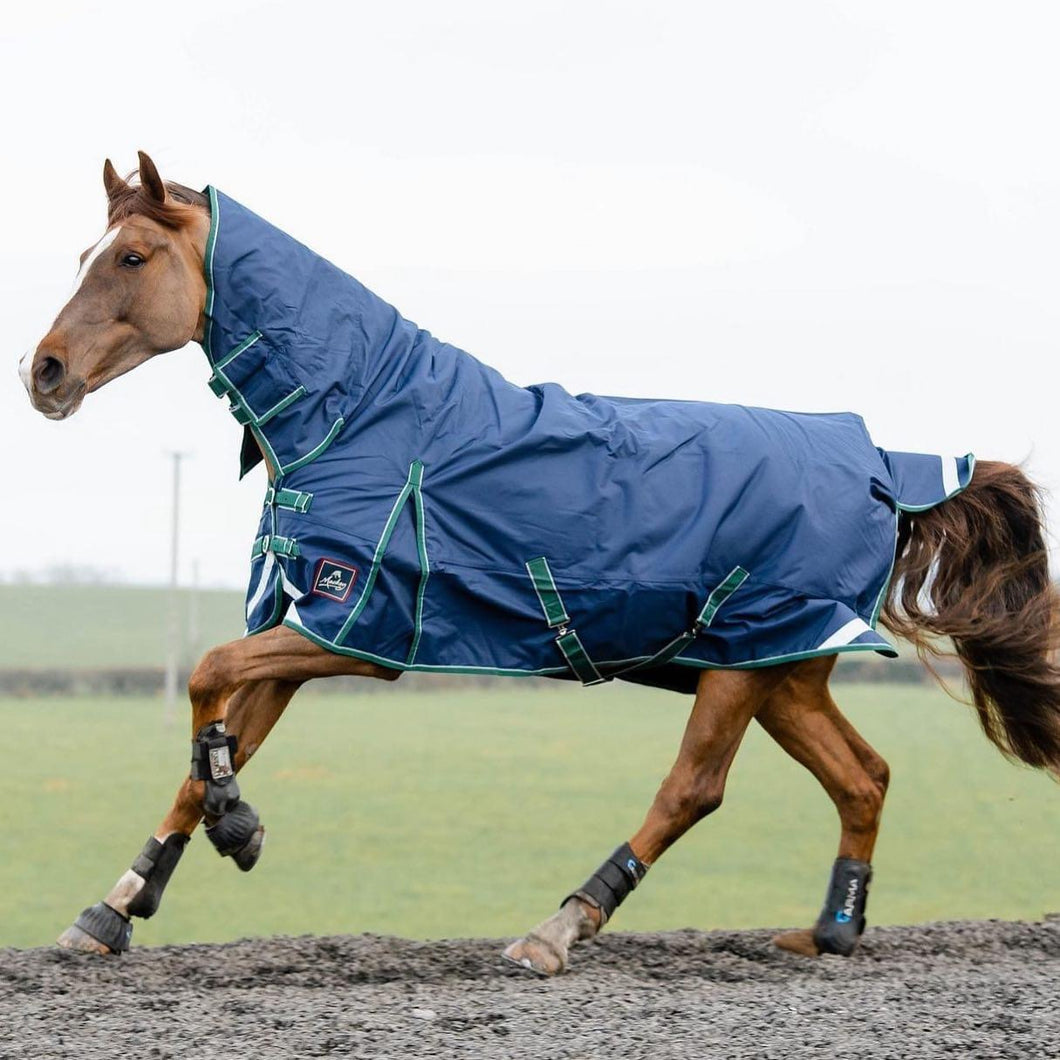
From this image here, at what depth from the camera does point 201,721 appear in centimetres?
456

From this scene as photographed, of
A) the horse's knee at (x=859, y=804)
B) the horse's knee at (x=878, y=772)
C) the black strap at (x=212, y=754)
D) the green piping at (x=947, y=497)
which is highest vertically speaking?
the green piping at (x=947, y=497)

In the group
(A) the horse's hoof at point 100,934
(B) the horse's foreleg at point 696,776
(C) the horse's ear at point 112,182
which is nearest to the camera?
(C) the horse's ear at point 112,182

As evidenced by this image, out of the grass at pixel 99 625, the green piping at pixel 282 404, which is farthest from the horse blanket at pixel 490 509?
the grass at pixel 99 625

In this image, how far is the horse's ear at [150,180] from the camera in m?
4.49

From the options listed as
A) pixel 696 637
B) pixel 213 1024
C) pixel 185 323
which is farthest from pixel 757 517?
pixel 213 1024

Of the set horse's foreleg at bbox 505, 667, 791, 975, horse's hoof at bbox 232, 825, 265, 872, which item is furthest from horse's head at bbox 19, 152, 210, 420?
horse's foreleg at bbox 505, 667, 791, 975

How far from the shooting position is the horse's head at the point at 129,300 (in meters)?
4.50

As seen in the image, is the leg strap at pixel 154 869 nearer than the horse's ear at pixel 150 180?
No

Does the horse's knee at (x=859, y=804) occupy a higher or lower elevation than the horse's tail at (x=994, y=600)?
lower

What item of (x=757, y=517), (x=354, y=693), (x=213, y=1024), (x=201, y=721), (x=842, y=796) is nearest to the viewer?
(x=213, y=1024)

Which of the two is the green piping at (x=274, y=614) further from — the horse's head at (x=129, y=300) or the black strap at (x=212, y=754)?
the horse's head at (x=129, y=300)

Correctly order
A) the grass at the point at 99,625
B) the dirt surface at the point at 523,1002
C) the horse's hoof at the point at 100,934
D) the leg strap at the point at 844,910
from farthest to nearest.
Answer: the grass at the point at 99,625 → the leg strap at the point at 844,910 → the horse's hoof at the point at 100,934 → the dirt surface at the point at 523,1002

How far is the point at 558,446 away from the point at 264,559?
0.99 m

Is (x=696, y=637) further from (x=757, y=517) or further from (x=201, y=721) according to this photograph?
(x=201, y=721)
